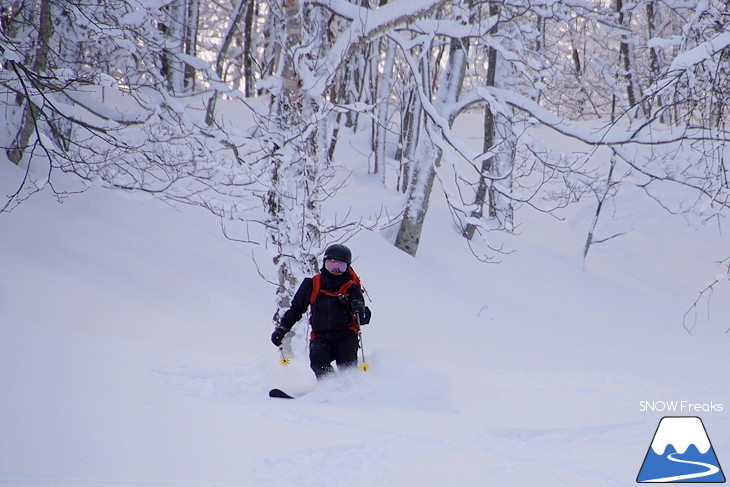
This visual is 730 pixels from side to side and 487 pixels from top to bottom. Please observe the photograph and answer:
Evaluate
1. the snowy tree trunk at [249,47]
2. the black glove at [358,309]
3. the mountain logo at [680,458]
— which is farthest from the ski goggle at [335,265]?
the mountain logo at [680,458]

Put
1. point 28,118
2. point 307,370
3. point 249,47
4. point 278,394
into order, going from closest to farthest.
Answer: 1. point 278,394
2. point 307,370
3. point 249,47
4. point 28,118

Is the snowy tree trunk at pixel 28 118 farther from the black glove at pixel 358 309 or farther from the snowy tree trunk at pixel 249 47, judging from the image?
the black glove at pixel 358 309

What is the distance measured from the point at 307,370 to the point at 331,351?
0.61m

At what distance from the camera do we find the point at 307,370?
6.27 meters

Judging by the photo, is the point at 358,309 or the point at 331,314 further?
the point at 331,314

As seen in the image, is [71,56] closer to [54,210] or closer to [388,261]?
[54,210]

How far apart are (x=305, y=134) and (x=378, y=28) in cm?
120

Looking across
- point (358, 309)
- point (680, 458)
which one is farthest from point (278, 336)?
point (680, 458)

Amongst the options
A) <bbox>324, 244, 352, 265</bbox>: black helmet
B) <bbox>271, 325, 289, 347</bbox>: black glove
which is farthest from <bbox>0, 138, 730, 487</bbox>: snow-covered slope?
<bbox>324, 244, 352, 265</bbox>: black helmet

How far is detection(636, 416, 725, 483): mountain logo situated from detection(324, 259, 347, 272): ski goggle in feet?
8.75

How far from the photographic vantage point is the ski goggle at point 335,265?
5664 mm

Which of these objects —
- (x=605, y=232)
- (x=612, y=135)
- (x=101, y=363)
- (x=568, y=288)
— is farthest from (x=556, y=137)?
(x=101, y=363)

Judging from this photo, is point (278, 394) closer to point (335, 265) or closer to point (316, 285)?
point (316, 285)

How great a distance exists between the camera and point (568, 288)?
13.2 m
